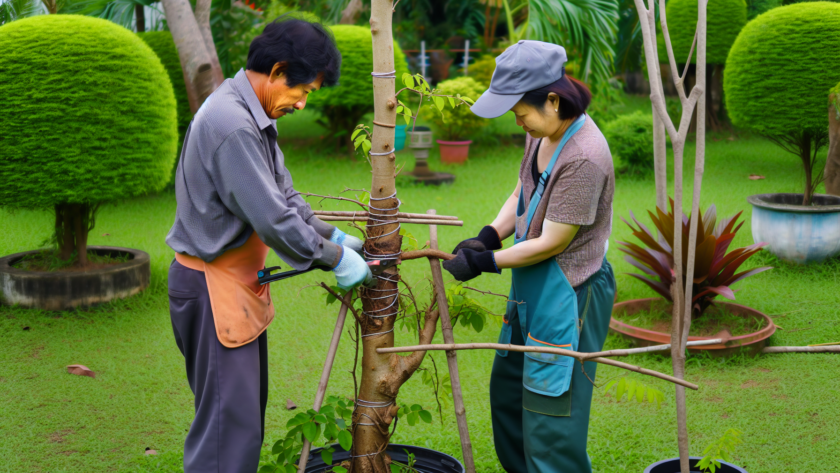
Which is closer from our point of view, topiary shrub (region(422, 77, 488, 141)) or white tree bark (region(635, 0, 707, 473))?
white tree bark (region(635, 0, 707, 473))

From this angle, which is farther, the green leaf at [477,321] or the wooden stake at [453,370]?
the green leaf at [477,321]

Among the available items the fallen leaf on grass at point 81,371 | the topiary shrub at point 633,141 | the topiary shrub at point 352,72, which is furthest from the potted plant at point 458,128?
the fallen leaf on grass at point 81,371

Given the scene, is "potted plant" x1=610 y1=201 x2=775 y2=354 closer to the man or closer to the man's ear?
the man

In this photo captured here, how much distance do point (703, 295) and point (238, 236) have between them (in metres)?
3.20

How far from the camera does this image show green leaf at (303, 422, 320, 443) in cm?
238

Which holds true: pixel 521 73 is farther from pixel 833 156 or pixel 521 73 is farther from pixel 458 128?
pixel 458 128

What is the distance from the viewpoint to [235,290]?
7.61 ft

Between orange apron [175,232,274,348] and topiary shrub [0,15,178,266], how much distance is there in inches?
114

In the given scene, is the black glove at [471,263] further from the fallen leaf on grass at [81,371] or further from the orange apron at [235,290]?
the fallen leaf on grass at [81,371]

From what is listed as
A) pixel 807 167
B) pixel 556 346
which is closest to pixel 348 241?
pixel 556 346

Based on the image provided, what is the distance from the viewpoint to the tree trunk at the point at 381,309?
2.38 m

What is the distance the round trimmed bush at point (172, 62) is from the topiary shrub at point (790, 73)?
221 inches

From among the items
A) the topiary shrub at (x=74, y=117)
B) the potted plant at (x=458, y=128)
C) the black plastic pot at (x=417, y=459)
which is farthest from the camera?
the potted plant at (x=458, y=128)

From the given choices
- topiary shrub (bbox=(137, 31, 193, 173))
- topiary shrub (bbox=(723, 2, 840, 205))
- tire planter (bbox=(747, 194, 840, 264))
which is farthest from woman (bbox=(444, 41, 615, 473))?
topiary shrub (bbox=(137, 31, 193, 173))
